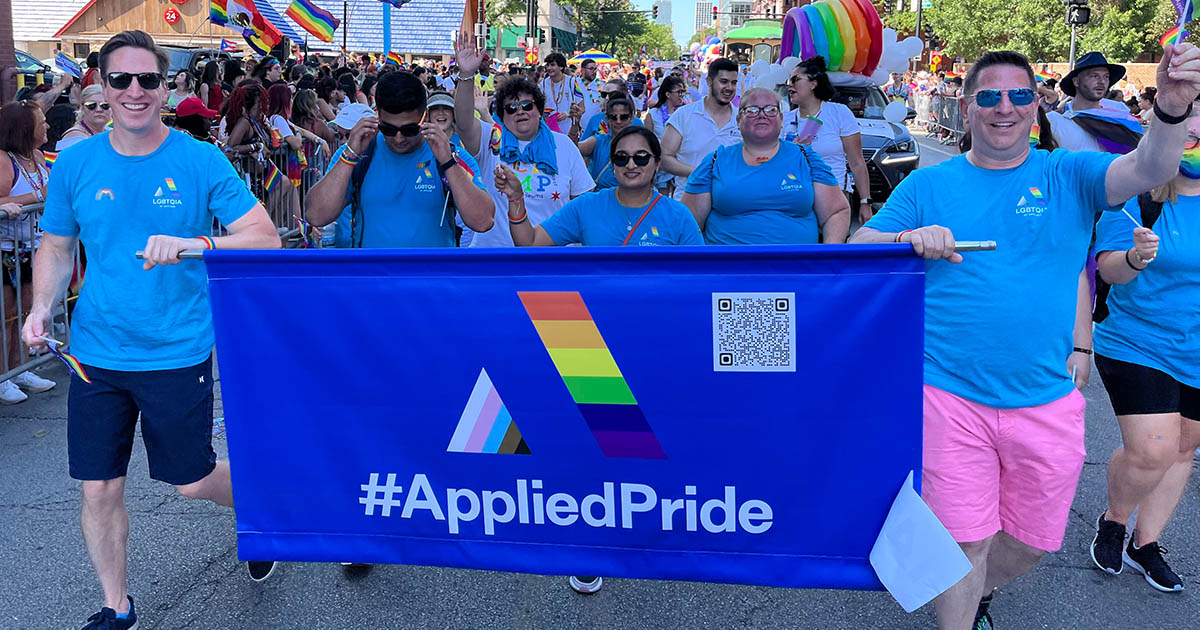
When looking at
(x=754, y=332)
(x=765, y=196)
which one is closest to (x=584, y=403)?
(x=754, y=332)

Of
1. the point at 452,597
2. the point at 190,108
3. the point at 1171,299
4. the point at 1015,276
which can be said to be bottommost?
the point at 452,597

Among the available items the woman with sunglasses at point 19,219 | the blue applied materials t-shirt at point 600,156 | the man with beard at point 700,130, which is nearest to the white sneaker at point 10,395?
the woman with sunglasses at point 19,219

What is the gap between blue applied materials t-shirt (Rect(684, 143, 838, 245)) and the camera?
5195 millimetres

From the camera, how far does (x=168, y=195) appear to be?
3.58 meters

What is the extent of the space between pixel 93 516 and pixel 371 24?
54341 millimetres

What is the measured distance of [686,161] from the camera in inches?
318

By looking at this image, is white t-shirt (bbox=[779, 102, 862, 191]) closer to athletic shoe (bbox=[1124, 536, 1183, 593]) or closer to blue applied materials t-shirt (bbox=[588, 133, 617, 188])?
blue applied materials t-shirt (bbox=[588, 133, 617, 188])

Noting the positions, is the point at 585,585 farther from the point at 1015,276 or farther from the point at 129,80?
the point at 129,80

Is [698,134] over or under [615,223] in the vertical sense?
over

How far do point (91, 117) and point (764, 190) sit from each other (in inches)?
205

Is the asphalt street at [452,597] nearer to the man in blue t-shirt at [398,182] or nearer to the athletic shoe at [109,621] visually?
the athletic shoe at [109,621]

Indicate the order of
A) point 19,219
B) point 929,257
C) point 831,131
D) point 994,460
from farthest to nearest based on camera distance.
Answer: point 831,131 < point 19,219 < point 994,460 < point 929,257

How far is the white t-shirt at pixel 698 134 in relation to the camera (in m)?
8.02

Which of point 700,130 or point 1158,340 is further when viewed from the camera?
point 700,130
